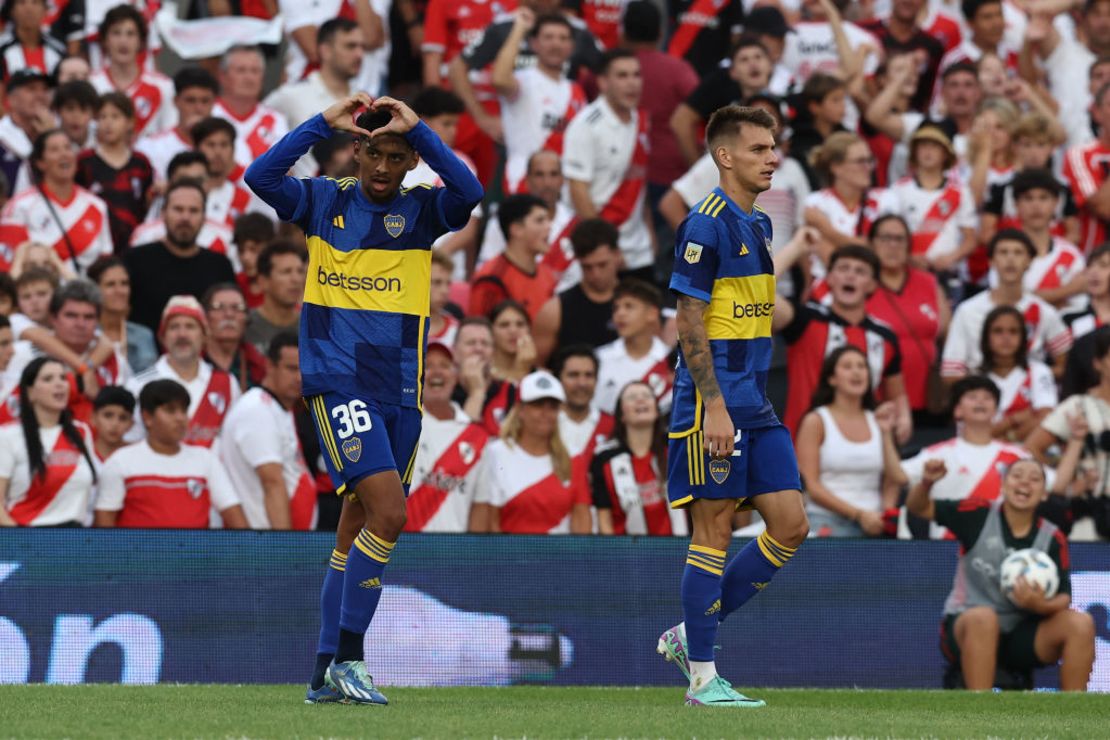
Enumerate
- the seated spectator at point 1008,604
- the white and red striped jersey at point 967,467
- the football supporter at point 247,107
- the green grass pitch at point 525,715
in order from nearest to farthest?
the green grass pitch at point 525,715, the seated spectator at point 1008,604, the white and red striped jersey at point 967,467, the football supporter at point 247,107

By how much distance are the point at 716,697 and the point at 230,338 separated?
545 centimetres

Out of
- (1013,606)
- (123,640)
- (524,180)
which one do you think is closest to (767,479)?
(1013,606)

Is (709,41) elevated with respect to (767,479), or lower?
elevated

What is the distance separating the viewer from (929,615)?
11898 millimetres

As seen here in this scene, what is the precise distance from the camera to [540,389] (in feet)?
41.3

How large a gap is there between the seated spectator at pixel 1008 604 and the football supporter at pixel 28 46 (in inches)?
350

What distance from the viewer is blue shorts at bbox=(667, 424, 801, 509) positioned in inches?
352

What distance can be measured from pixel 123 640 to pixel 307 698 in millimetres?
2548

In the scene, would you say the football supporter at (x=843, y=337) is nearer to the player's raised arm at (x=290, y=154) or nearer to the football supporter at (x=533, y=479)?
the football supporter at (x=533, y=479)

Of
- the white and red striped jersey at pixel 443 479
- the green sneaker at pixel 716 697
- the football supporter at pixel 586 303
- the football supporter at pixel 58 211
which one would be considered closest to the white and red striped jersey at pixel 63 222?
the football supporter at pixel 58 211

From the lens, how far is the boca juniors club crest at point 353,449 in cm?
862

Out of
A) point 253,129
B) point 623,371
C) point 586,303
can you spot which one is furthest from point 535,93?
point 623,371

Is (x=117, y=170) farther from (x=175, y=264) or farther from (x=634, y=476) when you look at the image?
(x=634, y=476)

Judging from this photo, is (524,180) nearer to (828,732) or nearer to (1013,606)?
(1013,606)
